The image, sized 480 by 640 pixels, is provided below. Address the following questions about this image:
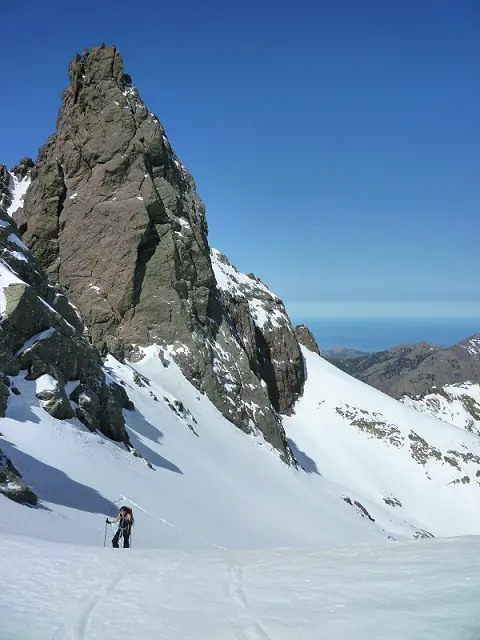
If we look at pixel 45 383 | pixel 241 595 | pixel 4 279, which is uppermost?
pixel 4 279

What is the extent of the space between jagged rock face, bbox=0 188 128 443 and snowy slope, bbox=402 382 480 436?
9424cm

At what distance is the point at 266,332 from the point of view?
76.4 m

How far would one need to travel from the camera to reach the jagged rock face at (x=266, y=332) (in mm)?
69938

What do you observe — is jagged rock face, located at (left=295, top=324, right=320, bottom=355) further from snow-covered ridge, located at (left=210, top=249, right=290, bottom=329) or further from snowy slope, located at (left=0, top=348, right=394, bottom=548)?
snowy slope, located at (left=0, top=348, right=394, bottom=548)

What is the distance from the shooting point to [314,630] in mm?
6664

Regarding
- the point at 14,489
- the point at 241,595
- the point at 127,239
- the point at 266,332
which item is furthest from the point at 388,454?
the point at 241,595

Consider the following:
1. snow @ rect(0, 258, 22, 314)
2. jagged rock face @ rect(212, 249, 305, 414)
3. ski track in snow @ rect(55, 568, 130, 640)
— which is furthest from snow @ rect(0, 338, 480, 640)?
jagged rock face @ rect(212, 249, 305, 414)

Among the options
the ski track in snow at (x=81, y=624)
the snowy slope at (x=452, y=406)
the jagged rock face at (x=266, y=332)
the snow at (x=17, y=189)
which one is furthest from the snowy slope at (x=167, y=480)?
the snowy slope at (x=452, y=406)

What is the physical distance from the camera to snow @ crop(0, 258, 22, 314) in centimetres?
2338

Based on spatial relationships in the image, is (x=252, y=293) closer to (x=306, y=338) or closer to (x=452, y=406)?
(x=306, y=338)

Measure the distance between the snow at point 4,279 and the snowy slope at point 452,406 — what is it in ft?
324

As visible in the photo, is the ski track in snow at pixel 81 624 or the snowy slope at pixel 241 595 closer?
the ski track in snow at pixel 81 624

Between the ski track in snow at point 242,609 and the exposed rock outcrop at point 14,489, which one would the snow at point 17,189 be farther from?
the ski track in snow at point 242,609

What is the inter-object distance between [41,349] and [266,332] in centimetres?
5396
